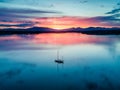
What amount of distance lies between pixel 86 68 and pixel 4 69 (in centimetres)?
675

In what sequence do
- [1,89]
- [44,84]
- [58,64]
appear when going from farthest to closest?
[58,64], [44,84], [1,89]

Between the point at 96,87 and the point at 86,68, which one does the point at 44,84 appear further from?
the point at 86,68

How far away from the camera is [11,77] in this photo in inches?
636

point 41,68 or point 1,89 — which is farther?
point 41,68

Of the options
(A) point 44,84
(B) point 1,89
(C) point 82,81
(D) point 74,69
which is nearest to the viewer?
(B) point 1,89

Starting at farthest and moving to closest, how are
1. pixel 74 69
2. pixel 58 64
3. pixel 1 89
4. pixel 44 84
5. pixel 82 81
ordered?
1. pixel 58 64
2. pixel 74 69
3. pixel 82 81
4. pixel 44 84
5. pixel 1 89

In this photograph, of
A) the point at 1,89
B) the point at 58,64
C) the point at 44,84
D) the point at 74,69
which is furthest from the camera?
the point at 58,64

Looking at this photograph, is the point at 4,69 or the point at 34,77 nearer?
the point at 34,77

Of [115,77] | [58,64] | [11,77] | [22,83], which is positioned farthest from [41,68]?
[115,77]

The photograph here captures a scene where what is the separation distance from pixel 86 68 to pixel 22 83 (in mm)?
6872

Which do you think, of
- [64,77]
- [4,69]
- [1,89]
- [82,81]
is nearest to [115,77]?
[82,81]

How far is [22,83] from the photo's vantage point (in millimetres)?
14547

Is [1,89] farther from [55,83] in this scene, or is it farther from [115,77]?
[115,77]

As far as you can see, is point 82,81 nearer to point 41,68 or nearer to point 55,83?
point 55,83
